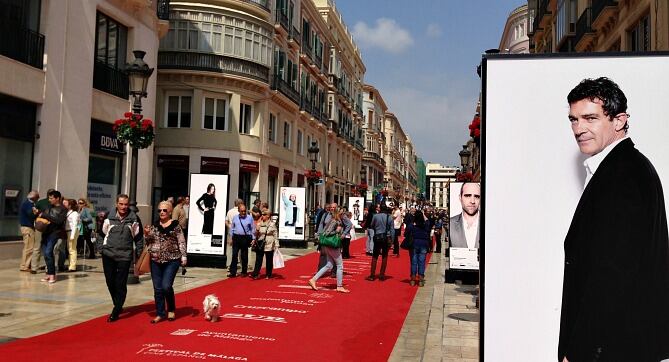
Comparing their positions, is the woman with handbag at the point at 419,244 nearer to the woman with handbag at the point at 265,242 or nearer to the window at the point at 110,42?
the woman with handbag at the point at 265,242

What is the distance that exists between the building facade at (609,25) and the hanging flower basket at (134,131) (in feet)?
32.0

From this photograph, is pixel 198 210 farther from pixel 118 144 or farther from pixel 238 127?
pixel 238 127

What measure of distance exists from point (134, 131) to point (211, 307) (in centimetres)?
618

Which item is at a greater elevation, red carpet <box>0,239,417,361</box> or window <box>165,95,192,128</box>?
window <box>165,95,192,128</box>

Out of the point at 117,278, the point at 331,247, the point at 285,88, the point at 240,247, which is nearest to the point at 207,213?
the point at 240,247

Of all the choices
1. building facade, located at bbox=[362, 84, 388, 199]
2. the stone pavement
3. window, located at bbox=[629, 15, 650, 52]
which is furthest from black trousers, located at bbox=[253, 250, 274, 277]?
building facade, located at bbox=[362, 84, 388, 199]

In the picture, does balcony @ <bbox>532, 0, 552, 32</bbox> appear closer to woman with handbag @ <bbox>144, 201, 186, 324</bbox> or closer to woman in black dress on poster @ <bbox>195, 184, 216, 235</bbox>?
woman in black dress on poster @ <bbox>195, 184, 216, 235</bbox>

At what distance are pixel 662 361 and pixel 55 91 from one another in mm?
17673

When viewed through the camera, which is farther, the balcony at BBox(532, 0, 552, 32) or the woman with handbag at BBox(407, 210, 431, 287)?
the balcony at BBox(532, 0, 552, 32)

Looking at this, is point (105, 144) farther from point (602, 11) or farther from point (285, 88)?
point (285, 88)

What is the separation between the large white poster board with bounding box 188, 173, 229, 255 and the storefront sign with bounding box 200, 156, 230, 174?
50.3 feet

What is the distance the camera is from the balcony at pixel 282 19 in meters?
35.4

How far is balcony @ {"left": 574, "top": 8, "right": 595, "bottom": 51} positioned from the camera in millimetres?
20350

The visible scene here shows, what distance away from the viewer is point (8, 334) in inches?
309
